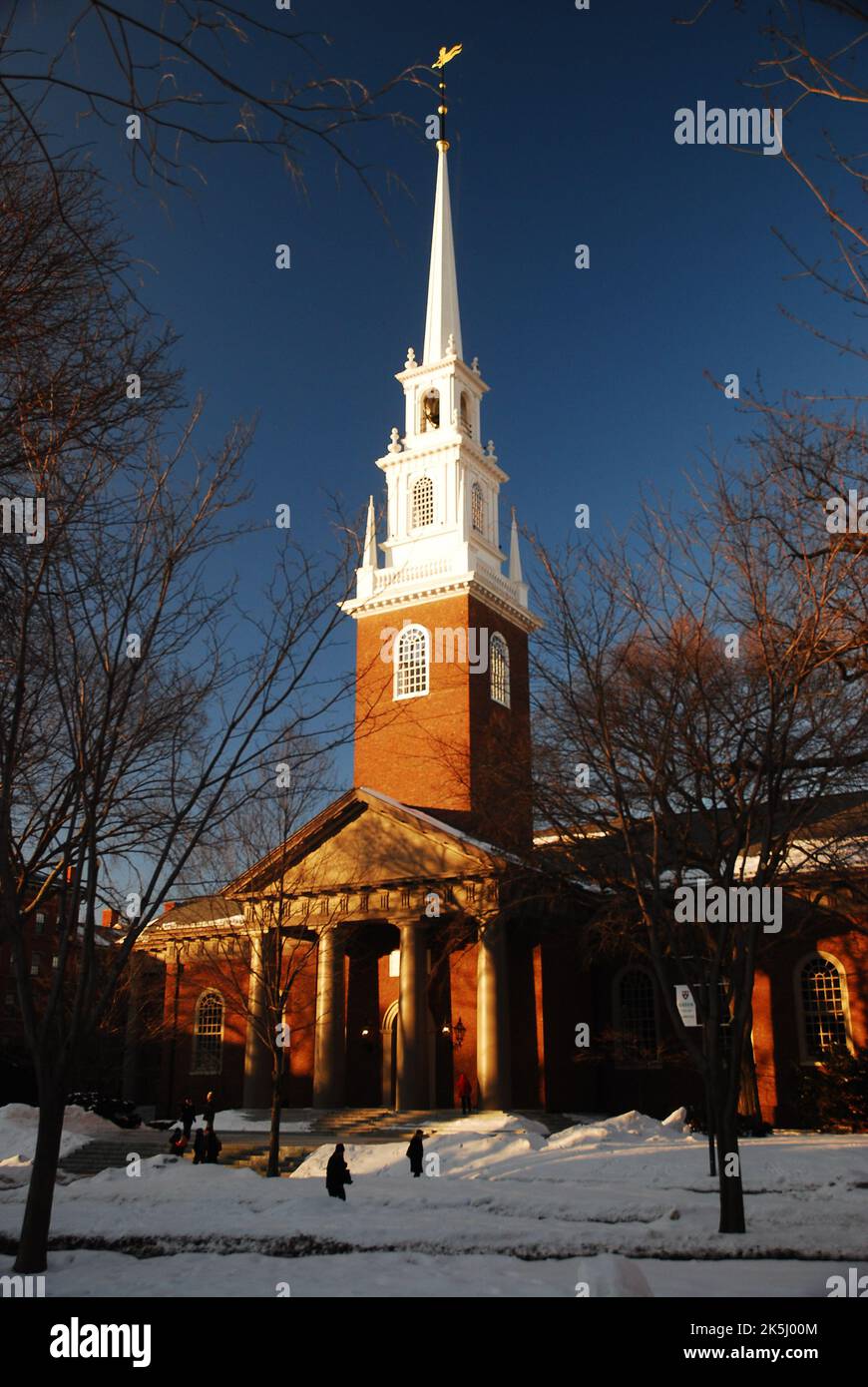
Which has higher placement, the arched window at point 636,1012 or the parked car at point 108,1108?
the arched window at point 636,1012

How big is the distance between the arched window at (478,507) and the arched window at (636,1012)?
20.7 m

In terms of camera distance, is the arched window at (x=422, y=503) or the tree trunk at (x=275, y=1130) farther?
the arched window at (x=422, y=503)

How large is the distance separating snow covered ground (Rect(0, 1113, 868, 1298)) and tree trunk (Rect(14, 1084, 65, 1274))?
0.31 m

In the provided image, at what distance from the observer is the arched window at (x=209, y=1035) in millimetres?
37969

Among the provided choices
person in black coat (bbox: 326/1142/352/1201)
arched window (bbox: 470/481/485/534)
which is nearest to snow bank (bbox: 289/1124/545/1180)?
person in black coat (bbox: 326/1142/352/1201)

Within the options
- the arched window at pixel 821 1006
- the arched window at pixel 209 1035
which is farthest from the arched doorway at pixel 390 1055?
the arched window at pixel 821 1006

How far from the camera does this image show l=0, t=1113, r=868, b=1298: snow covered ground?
1059cm

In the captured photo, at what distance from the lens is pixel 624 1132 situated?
24891 millimetres

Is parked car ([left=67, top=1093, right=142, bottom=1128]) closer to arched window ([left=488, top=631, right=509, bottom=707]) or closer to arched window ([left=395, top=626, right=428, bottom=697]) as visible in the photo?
arched window ([left=395, top=626, right=428, bottom=697])

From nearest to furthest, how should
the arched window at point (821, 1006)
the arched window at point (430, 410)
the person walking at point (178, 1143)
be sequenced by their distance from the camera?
the person walking at point (178, 1143) < the arched window at point (821, 1006) < the arched window at point (430, 410)

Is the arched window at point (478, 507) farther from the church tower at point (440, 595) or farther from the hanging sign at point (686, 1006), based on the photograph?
the hanging sign at point (686, 1006)
